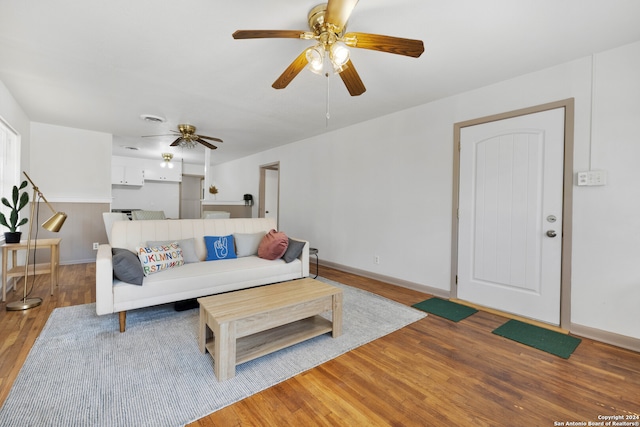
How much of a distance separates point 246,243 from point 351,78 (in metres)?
2.27

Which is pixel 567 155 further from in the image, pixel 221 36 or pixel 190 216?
pixel 190 216

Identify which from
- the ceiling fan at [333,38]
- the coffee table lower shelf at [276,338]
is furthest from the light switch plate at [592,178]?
the coffee table lower shelf at [276,338]

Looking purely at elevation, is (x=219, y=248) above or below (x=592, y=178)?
below

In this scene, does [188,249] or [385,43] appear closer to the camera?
[385,43]

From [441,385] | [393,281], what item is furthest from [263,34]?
[393,281]

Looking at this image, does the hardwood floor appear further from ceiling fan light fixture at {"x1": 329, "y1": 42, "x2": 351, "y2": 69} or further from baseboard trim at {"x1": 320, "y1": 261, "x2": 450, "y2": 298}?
ceiling fan light fixture at {"x1": 329, "y1": 42, "x2": 351, "y2": 69}

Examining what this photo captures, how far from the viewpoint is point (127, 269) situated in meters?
2.29

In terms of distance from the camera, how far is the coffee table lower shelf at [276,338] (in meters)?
1.89

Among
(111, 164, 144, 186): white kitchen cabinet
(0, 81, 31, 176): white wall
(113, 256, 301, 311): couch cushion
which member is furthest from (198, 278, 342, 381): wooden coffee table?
(111, 164, 144, 186): white kitchen cabinet

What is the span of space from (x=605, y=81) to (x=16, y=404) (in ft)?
14.9

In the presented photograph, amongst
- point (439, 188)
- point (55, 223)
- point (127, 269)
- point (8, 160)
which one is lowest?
point (127, 269)

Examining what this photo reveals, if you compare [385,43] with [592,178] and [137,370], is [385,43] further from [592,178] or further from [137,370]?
[137,370]

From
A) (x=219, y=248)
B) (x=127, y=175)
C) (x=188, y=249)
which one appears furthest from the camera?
(x=127, y=175)

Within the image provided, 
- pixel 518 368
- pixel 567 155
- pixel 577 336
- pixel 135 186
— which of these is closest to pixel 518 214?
pixel 567 155
